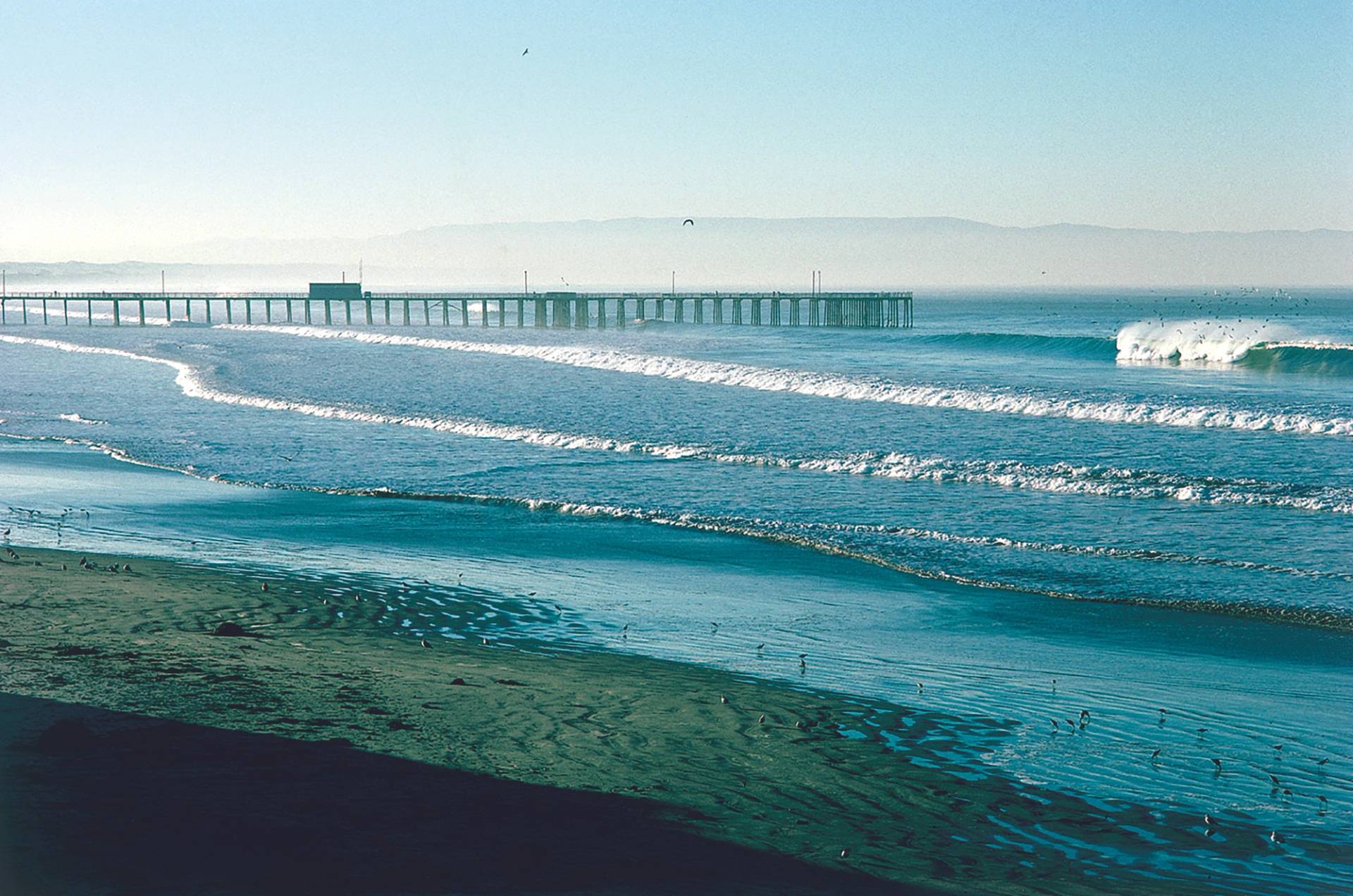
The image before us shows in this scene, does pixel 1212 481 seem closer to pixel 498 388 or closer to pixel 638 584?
pixel 638 584

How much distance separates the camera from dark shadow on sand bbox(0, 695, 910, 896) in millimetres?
4730

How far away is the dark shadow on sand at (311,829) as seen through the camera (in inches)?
186

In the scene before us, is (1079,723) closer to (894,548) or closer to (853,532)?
(894,548)

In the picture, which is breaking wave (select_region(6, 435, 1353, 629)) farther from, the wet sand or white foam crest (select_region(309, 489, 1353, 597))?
the wet sand

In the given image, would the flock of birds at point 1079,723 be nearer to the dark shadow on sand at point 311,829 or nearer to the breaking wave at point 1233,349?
the dark shadow on sand at point 311,829

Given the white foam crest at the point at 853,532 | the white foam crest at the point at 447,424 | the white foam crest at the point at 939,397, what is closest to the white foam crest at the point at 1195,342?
the white foam crest at the point at 939,397

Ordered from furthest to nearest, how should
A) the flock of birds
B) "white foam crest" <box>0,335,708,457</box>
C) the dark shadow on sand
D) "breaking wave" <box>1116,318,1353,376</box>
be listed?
"breaking wave" <box>1116,318,1353,376</box>, "white foam crest" <box>0,335,708,457</box>, the flock of birds, the dark shadow on sand

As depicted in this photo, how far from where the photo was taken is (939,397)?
3080cm

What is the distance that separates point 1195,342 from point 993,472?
4459cm

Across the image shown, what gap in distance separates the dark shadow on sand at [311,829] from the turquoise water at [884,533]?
202 cm

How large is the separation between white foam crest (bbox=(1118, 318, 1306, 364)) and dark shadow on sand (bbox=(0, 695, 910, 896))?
52746mm

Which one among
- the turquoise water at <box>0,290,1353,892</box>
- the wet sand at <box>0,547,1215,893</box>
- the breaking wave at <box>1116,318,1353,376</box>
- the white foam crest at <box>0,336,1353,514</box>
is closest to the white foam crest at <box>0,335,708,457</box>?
the white foam crest at <box>0,336,1353,514</box>

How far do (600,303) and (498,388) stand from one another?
67908 mm

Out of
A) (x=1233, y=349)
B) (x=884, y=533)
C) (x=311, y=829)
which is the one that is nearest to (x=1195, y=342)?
(x=1233, y=349)
